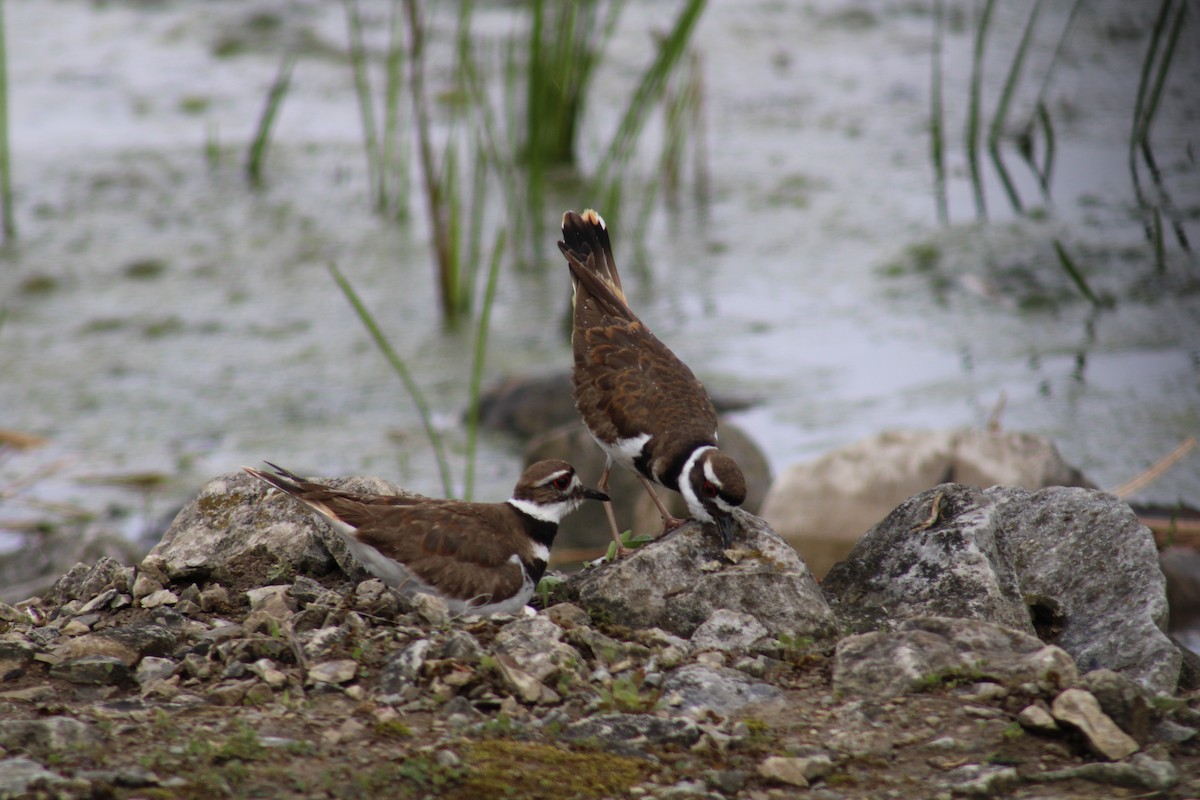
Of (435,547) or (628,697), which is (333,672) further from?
(628,697)

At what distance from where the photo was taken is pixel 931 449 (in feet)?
22.8

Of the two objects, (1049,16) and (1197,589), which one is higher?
(1049,16)

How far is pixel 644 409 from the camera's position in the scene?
5.12 metres

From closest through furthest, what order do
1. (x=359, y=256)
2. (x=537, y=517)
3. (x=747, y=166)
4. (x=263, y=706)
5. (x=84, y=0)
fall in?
(x=263, y=706)
(x=537, y=517)
(x=359, y=256)
(x=747, y=166)
(x=84, y=0)

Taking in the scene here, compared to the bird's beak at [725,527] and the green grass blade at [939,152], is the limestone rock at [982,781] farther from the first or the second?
the green grass blade at [939,152]

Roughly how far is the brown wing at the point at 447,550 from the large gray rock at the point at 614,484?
2778 millimetres

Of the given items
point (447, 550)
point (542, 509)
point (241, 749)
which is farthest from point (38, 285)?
point (241, 749)

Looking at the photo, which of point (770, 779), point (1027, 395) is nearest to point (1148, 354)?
point (1027, 395)

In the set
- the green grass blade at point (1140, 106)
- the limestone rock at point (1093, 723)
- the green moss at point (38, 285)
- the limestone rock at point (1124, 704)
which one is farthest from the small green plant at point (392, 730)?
the green moss at point (38, 285)

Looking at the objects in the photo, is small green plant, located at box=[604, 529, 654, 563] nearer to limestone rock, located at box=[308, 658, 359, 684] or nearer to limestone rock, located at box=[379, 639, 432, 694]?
limestone rock, located at box=[379, 639, 432, 694]

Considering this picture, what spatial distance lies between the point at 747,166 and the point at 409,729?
871cm

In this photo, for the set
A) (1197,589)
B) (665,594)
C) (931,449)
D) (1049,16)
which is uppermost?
(1049,16)

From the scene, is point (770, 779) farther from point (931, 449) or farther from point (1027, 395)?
point (1027, 395)

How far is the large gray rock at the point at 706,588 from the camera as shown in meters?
4.07
